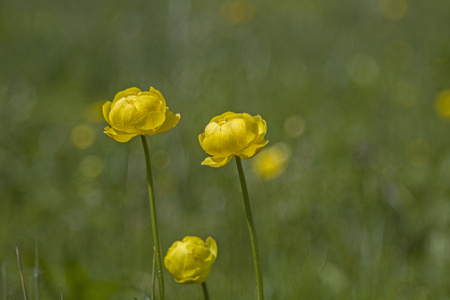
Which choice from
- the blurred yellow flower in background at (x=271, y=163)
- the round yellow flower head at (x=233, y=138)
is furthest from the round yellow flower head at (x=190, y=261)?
the blurred yellow flower in background at (x=271, y=163)

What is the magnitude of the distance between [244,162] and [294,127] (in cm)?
28

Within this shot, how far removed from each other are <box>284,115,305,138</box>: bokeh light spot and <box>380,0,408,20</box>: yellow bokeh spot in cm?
180

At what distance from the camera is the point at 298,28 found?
425 centimetres

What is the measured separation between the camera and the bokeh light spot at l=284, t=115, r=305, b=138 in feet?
7.82

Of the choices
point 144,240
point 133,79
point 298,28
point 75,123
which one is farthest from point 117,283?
point 298,28

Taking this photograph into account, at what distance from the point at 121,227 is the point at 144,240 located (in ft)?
0.49

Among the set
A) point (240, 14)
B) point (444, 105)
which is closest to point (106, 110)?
point (444, 105)

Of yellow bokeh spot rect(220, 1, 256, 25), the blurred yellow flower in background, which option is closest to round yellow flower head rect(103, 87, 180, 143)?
the blurred yellow flower in background

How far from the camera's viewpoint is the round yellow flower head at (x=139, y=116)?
859mm

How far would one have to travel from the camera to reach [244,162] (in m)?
2.50

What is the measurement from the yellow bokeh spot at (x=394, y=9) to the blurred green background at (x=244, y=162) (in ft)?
0.06

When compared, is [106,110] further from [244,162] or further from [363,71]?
[363,71]

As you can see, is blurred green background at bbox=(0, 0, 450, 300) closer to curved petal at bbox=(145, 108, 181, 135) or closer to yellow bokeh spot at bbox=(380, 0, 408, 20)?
yellow bokeh spot at bbox=(380, 0, 408, 20)

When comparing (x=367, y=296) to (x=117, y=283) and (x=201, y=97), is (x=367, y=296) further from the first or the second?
(x=201, y=97)
